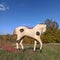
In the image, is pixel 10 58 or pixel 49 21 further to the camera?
pixel 49 21

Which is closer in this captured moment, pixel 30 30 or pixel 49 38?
pixel 30 30

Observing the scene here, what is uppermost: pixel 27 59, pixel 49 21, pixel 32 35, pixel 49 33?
pixel 49 21

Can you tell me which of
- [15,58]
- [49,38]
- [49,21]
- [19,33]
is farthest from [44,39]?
[15,58]

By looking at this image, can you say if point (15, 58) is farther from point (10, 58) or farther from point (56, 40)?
point (56, 40)

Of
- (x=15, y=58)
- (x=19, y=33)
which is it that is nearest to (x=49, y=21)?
(x=19, y=33)

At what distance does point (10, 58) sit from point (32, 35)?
Answer: 4779 mm

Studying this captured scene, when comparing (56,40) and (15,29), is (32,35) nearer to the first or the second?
(15,29)

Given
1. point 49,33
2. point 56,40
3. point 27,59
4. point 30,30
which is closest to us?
point 27,59

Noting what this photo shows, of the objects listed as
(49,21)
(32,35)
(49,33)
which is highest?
(49,21)

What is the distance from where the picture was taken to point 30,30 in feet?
31.5

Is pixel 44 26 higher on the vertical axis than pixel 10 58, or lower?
higher

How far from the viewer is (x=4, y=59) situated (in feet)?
15.9

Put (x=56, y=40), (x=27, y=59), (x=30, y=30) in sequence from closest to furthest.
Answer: (x=27, y=59) → (x=30, y=30) → (x=56, y=40)

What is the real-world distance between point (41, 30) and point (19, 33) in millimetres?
933
